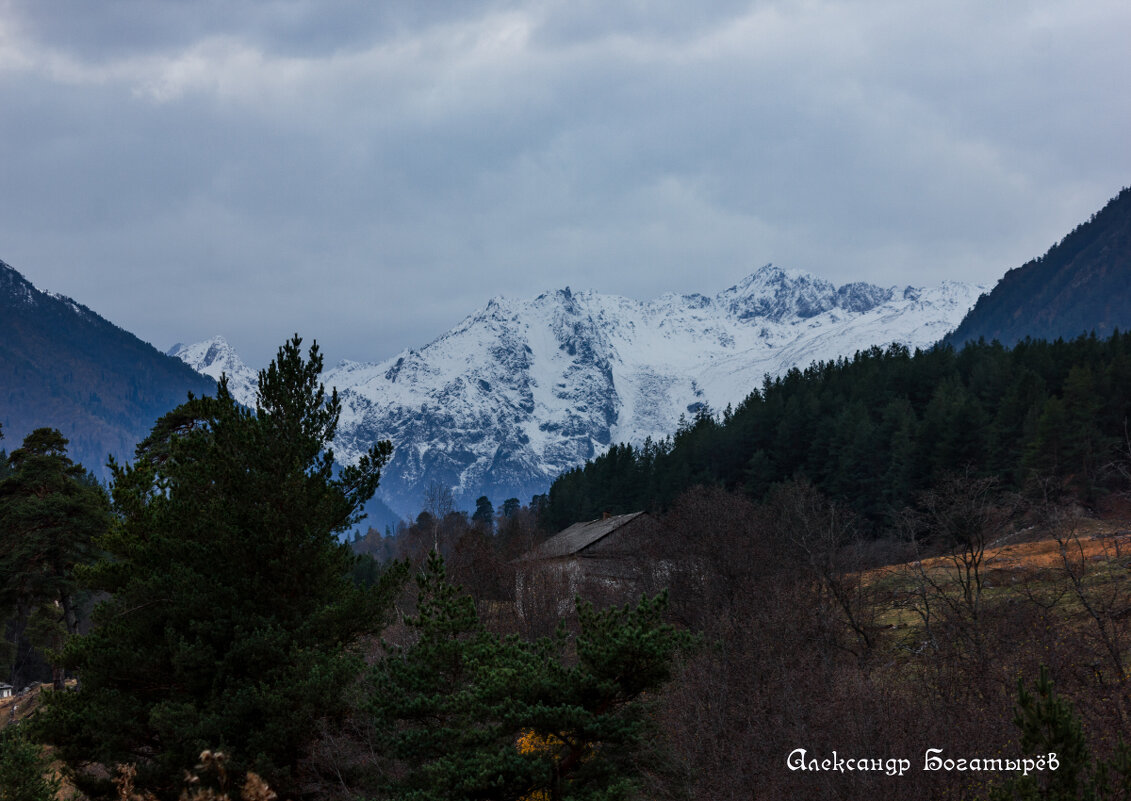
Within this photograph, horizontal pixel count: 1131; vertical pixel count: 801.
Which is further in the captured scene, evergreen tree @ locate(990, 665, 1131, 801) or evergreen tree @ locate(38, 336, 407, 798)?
evergreen tree @ locate(38, 336, 407, 798)

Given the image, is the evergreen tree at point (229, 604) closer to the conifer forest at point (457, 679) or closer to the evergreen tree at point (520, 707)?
the conifer forest at point (457, 679)

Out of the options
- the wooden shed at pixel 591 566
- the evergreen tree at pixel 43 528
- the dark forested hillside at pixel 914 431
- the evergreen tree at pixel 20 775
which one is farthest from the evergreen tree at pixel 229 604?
the dark forested hillside at pixel 914 431

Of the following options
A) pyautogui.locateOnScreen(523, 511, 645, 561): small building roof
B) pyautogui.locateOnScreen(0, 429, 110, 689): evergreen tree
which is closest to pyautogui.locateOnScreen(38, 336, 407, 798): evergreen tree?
pyautogui.locateOnScreen(0, 429, 110, 689): evergreen tree

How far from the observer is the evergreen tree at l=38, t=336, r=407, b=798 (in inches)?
653

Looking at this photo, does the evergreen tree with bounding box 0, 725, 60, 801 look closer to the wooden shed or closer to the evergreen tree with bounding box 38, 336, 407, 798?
the evergreen tree with bounding box 38, 336, 407, 798

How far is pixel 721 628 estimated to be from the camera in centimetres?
2197

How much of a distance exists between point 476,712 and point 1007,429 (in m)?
53.2

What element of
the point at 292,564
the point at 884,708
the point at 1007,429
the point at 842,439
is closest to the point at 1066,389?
the point at 1007,429

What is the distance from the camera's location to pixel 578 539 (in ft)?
204

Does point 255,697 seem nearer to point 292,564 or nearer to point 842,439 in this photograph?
point 292,564

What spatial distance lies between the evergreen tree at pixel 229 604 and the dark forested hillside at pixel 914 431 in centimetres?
3439

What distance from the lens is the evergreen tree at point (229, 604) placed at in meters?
16.6

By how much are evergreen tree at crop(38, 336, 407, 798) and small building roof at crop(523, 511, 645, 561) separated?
38.4m

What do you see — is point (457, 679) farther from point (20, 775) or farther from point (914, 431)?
point (914, 431)
